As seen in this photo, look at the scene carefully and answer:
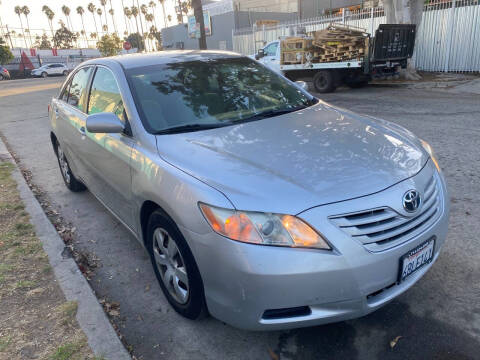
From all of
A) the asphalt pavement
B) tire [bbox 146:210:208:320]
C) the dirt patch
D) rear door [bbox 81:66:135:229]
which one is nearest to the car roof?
rear door [bbox 81:66:135:229]

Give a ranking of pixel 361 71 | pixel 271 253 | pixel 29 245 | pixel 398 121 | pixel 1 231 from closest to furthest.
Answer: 1. pixel 271 253
2. pixel 29 245
3. pixel 1 231
4. pixel 398 121
5. pixel 361 71

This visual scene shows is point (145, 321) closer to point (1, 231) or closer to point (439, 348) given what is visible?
point (439, 348)

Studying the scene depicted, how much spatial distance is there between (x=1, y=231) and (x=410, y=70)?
14.5m

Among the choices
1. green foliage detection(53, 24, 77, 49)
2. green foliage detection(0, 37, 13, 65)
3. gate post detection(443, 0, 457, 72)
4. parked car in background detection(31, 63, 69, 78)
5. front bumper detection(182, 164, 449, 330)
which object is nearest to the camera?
front bumper detection(182, 164, 449, 330)

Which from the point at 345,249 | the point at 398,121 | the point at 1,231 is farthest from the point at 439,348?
the point at 398,121

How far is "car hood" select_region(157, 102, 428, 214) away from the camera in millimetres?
2045

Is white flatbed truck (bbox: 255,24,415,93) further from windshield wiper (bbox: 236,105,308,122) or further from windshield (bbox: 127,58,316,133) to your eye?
windshield wiper (bbox: 236,105,308,122)

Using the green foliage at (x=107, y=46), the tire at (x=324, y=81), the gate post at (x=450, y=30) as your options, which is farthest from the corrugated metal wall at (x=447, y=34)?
the green foliage at (x=107, y=46)

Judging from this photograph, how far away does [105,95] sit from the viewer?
352cm

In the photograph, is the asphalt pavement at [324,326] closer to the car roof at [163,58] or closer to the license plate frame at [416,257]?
the license plate frame at [416,257]

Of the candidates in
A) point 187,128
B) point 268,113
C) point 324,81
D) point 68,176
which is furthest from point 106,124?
point 324,81

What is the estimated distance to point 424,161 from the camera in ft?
8.36

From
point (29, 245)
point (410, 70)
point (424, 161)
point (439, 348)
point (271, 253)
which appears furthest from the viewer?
point (410, 70)

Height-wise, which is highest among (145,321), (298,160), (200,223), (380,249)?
(298,160)
